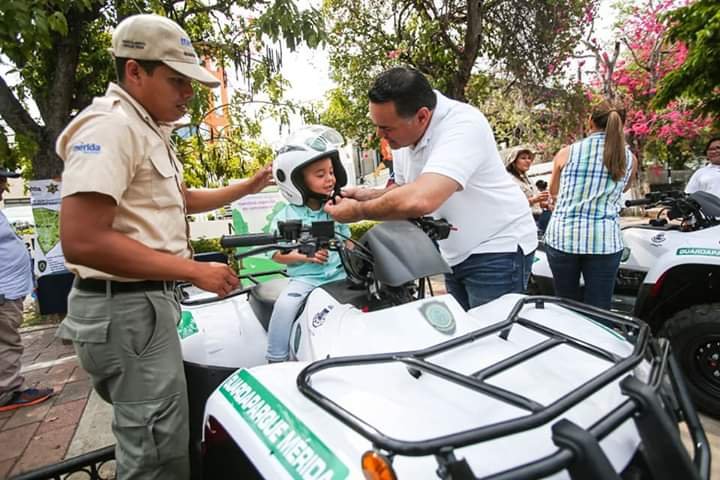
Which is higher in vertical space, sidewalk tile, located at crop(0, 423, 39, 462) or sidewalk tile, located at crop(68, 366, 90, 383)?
sidewalk tile, located at crop(0, 423, 39, 462)

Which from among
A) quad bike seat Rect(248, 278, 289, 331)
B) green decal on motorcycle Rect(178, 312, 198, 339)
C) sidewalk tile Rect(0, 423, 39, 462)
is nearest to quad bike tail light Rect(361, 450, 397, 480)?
quad bike seat Rect(248, 278, 289, 331)

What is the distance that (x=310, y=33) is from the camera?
4.51 metres

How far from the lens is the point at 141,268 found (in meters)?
1.35

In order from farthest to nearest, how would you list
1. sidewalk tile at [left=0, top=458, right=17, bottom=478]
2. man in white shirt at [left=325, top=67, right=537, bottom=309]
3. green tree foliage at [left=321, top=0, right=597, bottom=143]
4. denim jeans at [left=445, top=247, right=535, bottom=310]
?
green tree foliage at [left=321, top=0, right=597, bottom=143] < sidewalk tile at [left=0, top=458, right=17, bottom=478] < denim jeans at [left=445, top=247, right=535, bottom=310] < man in white shirt at [left=325, top=67, right=537, bottom=309]

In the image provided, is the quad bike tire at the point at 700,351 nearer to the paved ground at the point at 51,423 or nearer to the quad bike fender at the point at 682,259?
the quad bike fender at the point at 682,259

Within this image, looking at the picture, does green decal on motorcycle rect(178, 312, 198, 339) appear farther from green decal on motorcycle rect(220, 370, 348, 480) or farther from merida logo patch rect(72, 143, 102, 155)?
merida logo patch rect(72, 143, 102, 155)

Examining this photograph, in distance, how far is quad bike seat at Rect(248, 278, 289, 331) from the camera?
6.84 feet

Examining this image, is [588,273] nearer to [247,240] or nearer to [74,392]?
[247,240]

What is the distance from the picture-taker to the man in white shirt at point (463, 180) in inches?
74.0

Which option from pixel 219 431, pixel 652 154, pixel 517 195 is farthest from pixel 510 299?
pixel 652 154

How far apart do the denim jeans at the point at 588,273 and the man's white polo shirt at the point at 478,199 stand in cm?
106

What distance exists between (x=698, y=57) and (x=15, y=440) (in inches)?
349

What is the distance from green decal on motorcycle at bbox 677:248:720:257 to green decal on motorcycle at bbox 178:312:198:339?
310cm

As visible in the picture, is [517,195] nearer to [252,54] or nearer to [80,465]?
[80,465]
